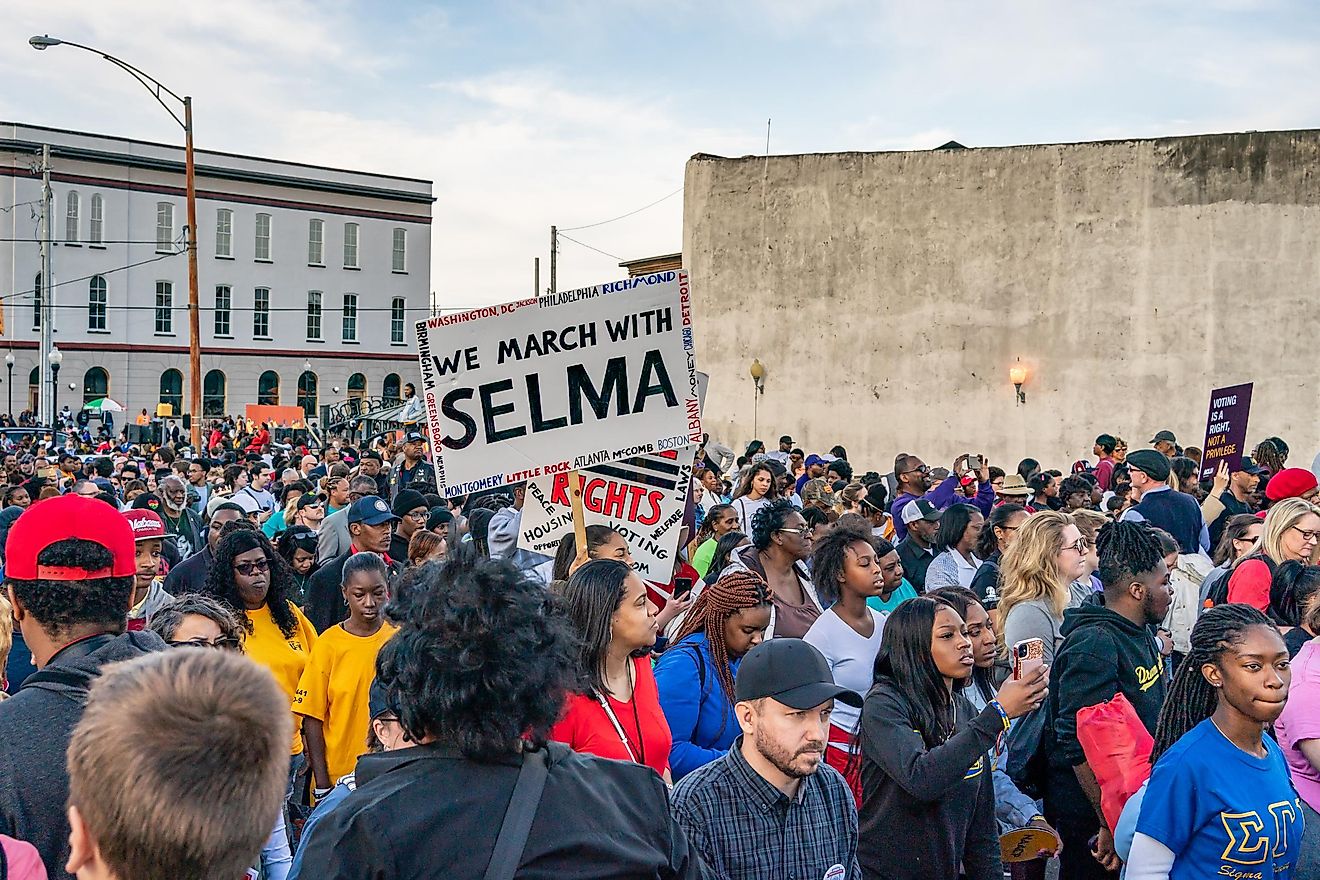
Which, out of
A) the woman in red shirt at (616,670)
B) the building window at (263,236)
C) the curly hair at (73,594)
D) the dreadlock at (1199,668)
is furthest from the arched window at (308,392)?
the dreadlock at (1199,668)

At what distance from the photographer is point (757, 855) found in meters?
3.47

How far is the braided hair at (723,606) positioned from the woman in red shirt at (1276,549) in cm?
295

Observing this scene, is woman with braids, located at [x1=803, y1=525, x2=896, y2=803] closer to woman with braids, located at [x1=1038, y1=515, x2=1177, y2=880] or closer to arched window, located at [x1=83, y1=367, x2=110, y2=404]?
woman with braids, located at [x1=1038, y1=515, x2=1177, y2=880]

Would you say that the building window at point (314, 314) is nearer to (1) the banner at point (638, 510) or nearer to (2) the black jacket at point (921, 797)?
(1) the banner at point (638, 510)

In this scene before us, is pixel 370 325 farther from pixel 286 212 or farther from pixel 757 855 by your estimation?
pixel 757 855

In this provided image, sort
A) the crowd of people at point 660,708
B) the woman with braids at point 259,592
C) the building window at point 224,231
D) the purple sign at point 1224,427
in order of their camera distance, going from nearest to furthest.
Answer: the crowd of people at point 660,708
the woman with braids at point 259,592
the purple sign at point 1224,427
the building window at point 224,231

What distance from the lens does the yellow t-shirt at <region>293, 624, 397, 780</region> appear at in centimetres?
543

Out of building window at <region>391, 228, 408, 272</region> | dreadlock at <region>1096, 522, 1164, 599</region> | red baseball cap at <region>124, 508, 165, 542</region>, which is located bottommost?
red baseball cap at <region>124, 508, 165, 542</region>

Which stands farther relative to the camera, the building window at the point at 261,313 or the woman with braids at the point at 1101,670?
the building window at the point at 261,313

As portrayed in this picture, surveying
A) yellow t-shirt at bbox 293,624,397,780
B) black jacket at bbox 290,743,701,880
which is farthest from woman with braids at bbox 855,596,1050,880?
yellow t-shirt at bbox 293,624,397,780

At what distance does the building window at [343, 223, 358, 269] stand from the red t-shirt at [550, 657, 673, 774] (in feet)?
211

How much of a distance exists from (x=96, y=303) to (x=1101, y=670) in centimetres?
6114

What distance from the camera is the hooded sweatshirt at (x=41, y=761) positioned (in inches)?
118

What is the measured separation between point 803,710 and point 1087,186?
64.4 ft
